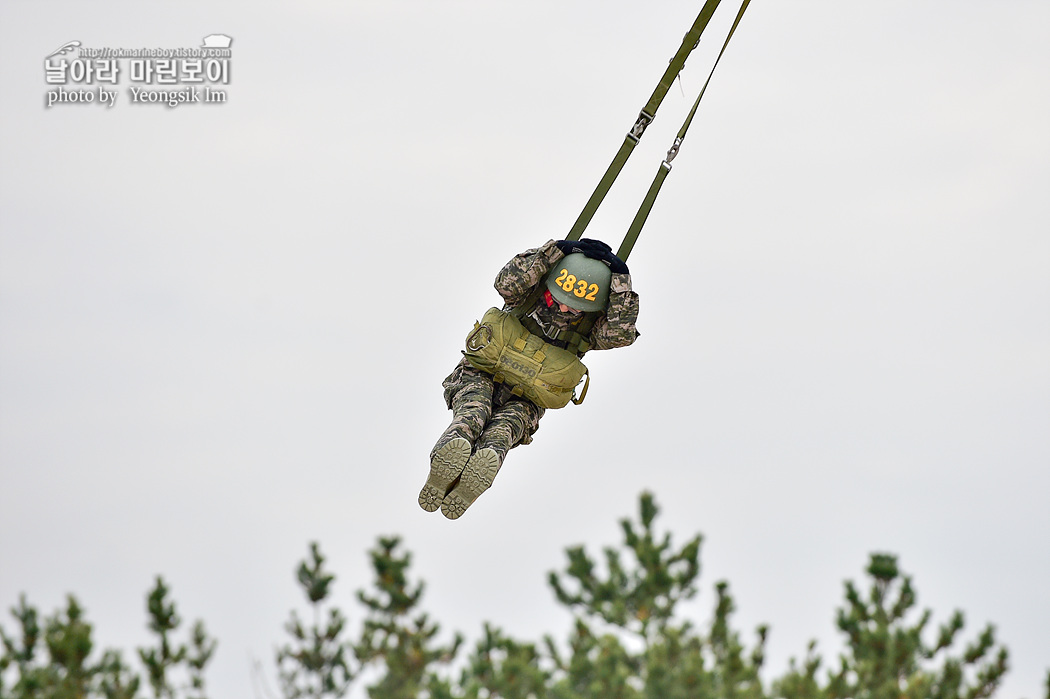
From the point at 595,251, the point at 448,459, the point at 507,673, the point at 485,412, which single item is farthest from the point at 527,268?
the point at 507,673

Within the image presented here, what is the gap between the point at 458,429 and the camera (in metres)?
13.0

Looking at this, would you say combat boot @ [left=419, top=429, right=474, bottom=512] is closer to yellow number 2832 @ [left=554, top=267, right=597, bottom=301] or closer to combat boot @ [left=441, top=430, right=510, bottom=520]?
combat boot @ [left=441, top=430, right=510, bottom=520]

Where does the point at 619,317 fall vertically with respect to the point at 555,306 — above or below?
below

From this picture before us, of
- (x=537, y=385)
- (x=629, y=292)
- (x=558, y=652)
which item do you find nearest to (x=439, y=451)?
(x=537, y=385)

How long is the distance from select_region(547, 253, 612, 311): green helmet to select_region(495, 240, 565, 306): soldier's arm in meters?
0.11

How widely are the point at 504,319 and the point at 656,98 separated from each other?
2.22 metres

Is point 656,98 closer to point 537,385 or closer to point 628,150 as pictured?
point 628,150

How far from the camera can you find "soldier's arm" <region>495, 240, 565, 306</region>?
12961 millimetres

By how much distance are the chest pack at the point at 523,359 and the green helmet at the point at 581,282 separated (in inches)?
20.9

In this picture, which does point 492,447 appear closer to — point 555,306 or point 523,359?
point 523,359

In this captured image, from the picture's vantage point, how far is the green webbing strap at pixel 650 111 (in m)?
12.6

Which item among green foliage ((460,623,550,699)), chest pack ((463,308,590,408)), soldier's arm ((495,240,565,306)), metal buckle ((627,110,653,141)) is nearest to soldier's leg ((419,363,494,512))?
chest pack ((463,308,590,408))

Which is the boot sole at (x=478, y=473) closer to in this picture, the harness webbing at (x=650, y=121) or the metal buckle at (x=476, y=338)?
the metal buckle at (x=476, y=338)

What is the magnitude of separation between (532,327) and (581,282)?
84 cm
